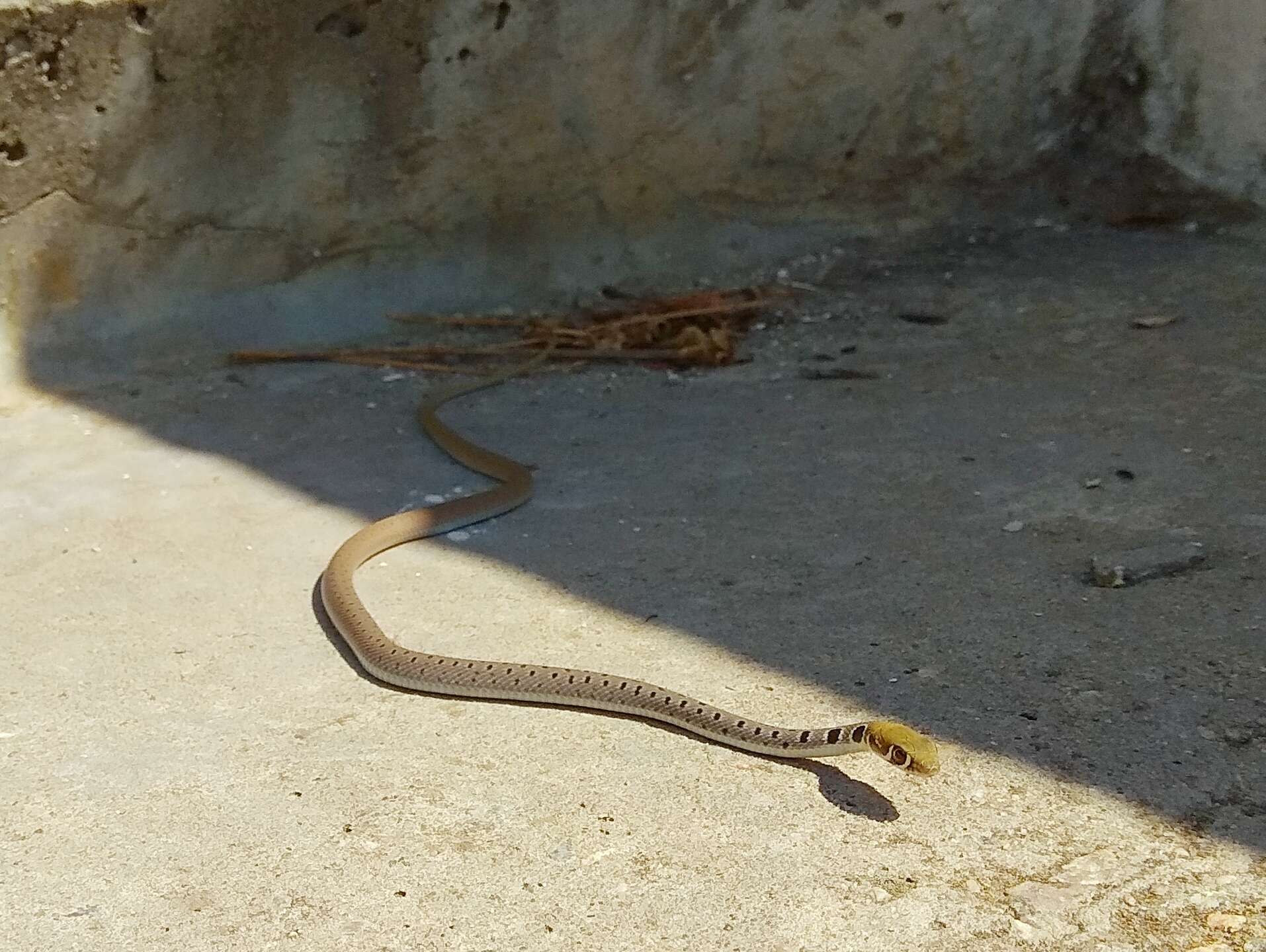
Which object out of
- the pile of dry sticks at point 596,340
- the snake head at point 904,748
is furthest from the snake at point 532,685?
the pile of dry sticks at point 596,340

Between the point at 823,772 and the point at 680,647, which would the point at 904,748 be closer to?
the point at 823,772

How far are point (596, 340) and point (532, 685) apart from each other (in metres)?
2.59

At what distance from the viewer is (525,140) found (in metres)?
5.86

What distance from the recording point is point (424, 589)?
3855 mm

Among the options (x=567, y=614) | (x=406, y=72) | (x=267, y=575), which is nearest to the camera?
(x=567, y=614)

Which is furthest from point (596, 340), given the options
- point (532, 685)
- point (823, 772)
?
point (823, 772)

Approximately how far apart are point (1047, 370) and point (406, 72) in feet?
8.79

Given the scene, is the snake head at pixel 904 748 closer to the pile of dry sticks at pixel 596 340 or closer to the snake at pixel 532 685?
the snake at pixel 532 685

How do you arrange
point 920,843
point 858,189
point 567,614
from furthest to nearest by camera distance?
1. point 858,189
2. point 567,614
3. point 920,843

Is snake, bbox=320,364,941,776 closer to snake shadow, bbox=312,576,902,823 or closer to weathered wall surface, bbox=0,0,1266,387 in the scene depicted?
snake shadow, bbox=312,576,902,823

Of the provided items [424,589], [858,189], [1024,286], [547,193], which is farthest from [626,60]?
[424,589]

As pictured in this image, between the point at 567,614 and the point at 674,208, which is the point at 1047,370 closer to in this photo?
the point at 674,208

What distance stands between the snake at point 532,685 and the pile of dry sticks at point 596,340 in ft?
4.74

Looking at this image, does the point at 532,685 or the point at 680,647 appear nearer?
the point at 532,685
